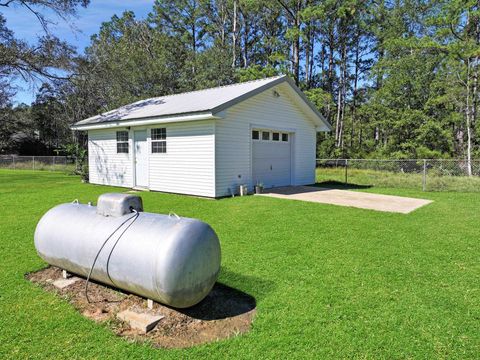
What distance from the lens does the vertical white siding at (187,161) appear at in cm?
1046

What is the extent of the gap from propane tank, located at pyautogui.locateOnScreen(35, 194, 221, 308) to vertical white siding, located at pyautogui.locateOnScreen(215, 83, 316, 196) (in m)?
6.79

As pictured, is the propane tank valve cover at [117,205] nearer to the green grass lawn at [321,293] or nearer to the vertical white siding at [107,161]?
the green grass lawn at [321,293]

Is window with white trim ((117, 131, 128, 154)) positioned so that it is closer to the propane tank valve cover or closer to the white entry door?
the white entry door

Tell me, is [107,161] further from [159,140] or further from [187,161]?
[187,161]

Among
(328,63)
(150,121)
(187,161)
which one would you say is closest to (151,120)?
(150,121)

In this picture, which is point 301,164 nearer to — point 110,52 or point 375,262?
point 375,262

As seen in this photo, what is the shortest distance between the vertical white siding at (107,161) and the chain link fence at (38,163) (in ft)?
33.6

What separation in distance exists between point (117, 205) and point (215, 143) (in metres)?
6.88

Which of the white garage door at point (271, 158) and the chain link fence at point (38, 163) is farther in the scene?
the chain link fence at point (38, 163)

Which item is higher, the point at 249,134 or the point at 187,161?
the point at 249,134

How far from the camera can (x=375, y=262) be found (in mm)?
4719

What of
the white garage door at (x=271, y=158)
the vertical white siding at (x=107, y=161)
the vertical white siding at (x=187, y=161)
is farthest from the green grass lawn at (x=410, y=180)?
the vertical white siding at (x=107, y=161)

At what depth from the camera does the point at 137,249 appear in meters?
3.10

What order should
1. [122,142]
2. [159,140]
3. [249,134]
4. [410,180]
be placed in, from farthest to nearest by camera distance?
[410,180], [122,142], [159,140], [249,134]
